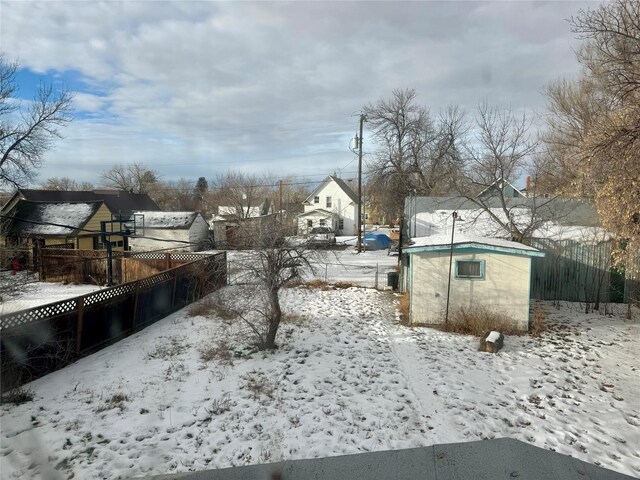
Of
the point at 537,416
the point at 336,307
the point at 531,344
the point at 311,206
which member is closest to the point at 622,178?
the point at 531,344

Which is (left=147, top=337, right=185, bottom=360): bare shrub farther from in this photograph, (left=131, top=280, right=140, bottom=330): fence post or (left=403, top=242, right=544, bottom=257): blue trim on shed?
(left=403, top=242, right=544, bottom=257): blue trim on shed

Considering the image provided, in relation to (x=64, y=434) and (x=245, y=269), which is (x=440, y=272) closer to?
(x=245, y=269)

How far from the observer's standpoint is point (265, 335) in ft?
27.9

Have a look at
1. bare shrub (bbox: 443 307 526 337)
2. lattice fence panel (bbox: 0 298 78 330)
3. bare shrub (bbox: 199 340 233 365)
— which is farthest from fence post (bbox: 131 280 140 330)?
bare shrub (bbox: 443 307 526 337)

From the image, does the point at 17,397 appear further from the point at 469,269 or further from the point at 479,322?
the point at 469,269

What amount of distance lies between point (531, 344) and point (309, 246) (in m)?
5.70

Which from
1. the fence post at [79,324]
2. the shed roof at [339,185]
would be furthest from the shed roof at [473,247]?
the shed roof at [339,185]

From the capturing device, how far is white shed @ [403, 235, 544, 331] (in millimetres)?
10148

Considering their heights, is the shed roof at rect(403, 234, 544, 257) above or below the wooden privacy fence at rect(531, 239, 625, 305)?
above

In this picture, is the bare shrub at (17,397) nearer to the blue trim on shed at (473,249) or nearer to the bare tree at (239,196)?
the blue trim on shed at (473,249)

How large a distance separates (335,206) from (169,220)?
22624 millimetres

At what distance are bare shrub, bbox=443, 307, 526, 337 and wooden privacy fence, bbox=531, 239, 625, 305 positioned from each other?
4992 mm

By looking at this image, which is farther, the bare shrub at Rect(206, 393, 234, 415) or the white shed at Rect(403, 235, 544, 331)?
the white shed at Rect(403, 235, 544, 331)

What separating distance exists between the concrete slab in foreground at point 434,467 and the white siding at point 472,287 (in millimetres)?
6024
